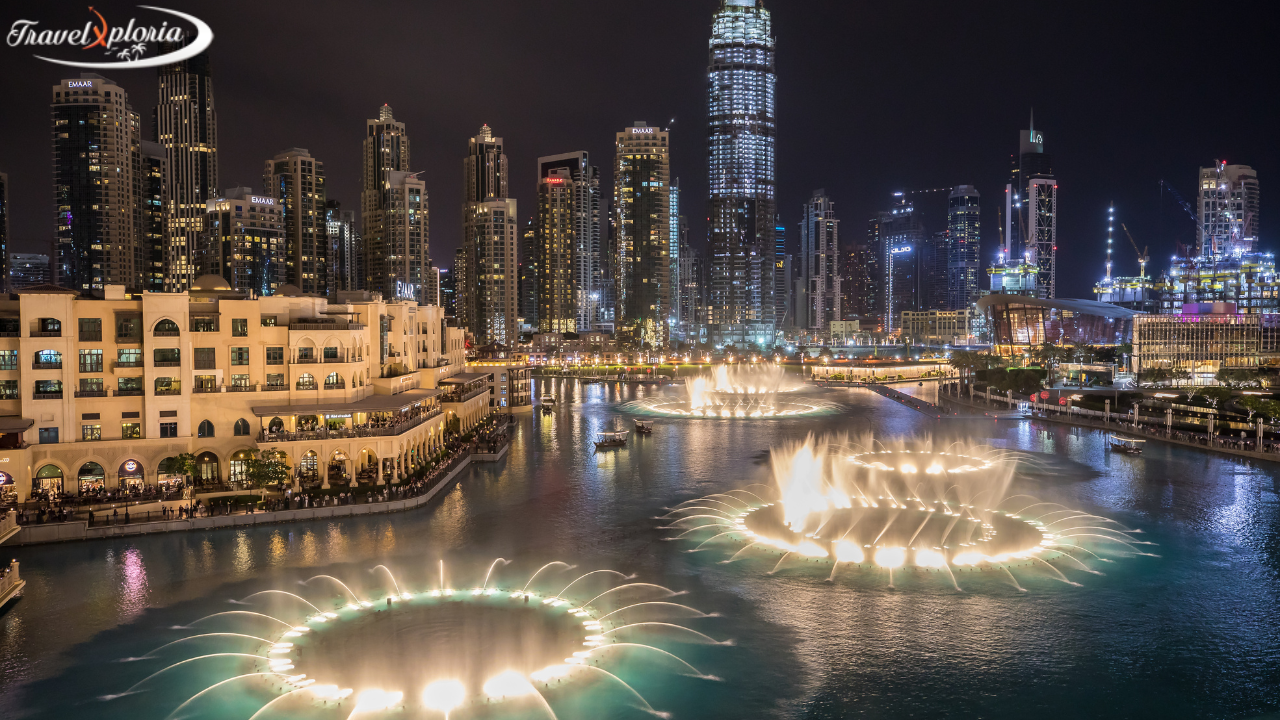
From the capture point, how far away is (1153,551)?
36.8 metres

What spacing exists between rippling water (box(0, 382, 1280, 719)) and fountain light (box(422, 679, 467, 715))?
579 centimetres

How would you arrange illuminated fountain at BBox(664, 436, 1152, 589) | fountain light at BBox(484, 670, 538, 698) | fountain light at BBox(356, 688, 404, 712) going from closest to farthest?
fountain light at BBox(356, 688, 404, 712) → fountain light at BBox(484, 670, 538, 698) → illuminated fountain at BBox(664, 436, 1152, 589)

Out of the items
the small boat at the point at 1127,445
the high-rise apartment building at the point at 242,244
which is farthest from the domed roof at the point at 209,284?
the high-rise apartment building at the point at 242,244

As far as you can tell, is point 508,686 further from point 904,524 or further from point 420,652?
point 904,524

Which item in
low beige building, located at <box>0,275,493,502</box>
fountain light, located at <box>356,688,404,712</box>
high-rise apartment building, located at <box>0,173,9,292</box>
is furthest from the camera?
high-rise apartment building, located at <box>0,173,9,292</box>

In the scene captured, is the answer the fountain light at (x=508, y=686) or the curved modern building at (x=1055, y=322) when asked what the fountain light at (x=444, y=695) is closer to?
the fountain light at (x=508, y=686)

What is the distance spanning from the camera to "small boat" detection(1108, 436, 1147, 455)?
6372 cm

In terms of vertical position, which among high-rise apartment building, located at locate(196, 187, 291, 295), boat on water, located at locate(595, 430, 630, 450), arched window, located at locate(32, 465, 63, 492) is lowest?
boat on water, located at locate(595, 430, 630, 450)

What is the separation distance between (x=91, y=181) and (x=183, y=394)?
16085 cm

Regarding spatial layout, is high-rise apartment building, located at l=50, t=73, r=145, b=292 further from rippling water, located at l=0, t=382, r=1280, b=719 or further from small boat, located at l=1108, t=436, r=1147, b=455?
small boat, located at l=1108, t=436, r=1147, b=455

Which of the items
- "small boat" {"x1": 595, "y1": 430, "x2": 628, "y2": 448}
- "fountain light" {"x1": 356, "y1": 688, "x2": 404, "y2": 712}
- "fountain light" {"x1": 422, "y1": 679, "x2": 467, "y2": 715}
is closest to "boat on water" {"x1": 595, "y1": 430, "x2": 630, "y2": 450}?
"small boat" {"x1": 595, "y1": 430, "x2": 628, "y2": 448}

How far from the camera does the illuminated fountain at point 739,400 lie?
100062 mm

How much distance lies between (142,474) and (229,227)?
15847 centimetres

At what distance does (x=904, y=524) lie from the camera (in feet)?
137
